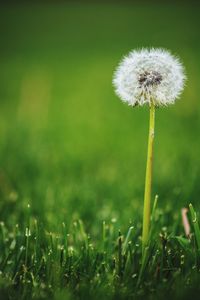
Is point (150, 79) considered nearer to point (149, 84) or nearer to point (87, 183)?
point (149, 84)

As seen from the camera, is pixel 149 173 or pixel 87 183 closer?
pixel 149 173

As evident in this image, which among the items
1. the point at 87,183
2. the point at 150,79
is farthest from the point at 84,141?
the point at 150,79

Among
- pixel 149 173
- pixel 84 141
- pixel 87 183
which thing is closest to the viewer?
pixel 149 173

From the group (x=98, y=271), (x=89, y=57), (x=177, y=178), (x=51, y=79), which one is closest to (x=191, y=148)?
(x=177, y=178)

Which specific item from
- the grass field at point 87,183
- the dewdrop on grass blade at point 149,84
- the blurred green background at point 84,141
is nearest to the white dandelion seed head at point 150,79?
the dewdrop on grass blade at point 149,84

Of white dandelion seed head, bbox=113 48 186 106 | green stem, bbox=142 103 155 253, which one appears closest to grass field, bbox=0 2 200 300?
green stem, bbox=142 103 155 253

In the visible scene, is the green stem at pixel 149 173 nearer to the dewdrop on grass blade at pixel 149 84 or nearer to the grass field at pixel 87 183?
the dewdrop on grass blade at pixel 149 84

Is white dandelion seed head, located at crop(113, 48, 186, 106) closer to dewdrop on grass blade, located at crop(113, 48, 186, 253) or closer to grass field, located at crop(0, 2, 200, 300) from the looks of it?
dewdrop on grass blade, located at crop(113, 48, 186, 253)
